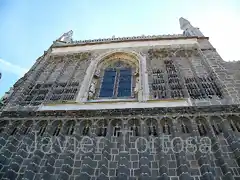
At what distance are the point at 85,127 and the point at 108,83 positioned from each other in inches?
138

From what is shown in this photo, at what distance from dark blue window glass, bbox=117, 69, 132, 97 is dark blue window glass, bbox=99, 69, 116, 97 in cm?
34

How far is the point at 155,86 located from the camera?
33.5 ft

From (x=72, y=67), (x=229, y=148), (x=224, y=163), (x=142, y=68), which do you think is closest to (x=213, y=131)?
(x=229, y=148)

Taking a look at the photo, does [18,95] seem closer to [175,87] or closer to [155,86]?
[155,86]

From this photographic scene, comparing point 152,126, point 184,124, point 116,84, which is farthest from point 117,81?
point 184,124

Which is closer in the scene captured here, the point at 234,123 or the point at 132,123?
the point at 234,123

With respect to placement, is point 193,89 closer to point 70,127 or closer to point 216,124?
point 216,124

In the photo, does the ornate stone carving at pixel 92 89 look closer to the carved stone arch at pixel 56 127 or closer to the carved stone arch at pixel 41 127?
the carved stone arch at pixel 56 127

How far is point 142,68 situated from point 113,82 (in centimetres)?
150

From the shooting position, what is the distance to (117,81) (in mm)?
11516

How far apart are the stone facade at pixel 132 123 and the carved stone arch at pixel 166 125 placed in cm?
3

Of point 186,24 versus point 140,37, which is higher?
point 186,24

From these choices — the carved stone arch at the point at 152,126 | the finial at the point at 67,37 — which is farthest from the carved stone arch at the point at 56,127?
the finial at the point at 67,37

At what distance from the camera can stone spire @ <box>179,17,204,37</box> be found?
14.6 metres
